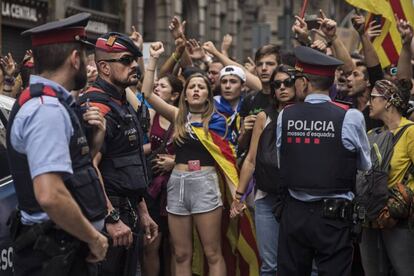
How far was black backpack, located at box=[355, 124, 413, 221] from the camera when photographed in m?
7.35

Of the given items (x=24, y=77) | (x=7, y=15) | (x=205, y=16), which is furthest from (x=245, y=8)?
(x=24, y=77)

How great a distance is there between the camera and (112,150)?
6.18 meters

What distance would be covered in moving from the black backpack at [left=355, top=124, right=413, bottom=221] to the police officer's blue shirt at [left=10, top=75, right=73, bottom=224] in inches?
135

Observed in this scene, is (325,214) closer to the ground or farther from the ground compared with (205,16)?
closer to the ground

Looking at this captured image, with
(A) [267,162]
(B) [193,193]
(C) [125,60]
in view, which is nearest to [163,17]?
(B) [193,193]

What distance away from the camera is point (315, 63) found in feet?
22.1

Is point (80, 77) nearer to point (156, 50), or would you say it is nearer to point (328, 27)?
point (156, 50)

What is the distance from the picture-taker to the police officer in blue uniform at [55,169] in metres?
4.38

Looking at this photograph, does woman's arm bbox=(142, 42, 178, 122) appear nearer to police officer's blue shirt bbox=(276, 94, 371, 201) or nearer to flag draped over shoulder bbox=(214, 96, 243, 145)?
flag draped over shoulder bbox=(214, 96, 243, 145)

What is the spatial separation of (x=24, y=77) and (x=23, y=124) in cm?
585

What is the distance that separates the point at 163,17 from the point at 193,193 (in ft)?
72.1

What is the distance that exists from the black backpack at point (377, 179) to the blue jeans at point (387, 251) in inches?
11.0

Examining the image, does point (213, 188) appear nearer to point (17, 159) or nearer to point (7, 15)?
point (17, 159)

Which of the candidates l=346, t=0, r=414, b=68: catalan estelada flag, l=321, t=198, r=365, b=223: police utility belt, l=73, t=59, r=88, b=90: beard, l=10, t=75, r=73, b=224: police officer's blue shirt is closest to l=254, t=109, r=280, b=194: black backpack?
l=321, t=198, r=365, b=223: police utility belt
